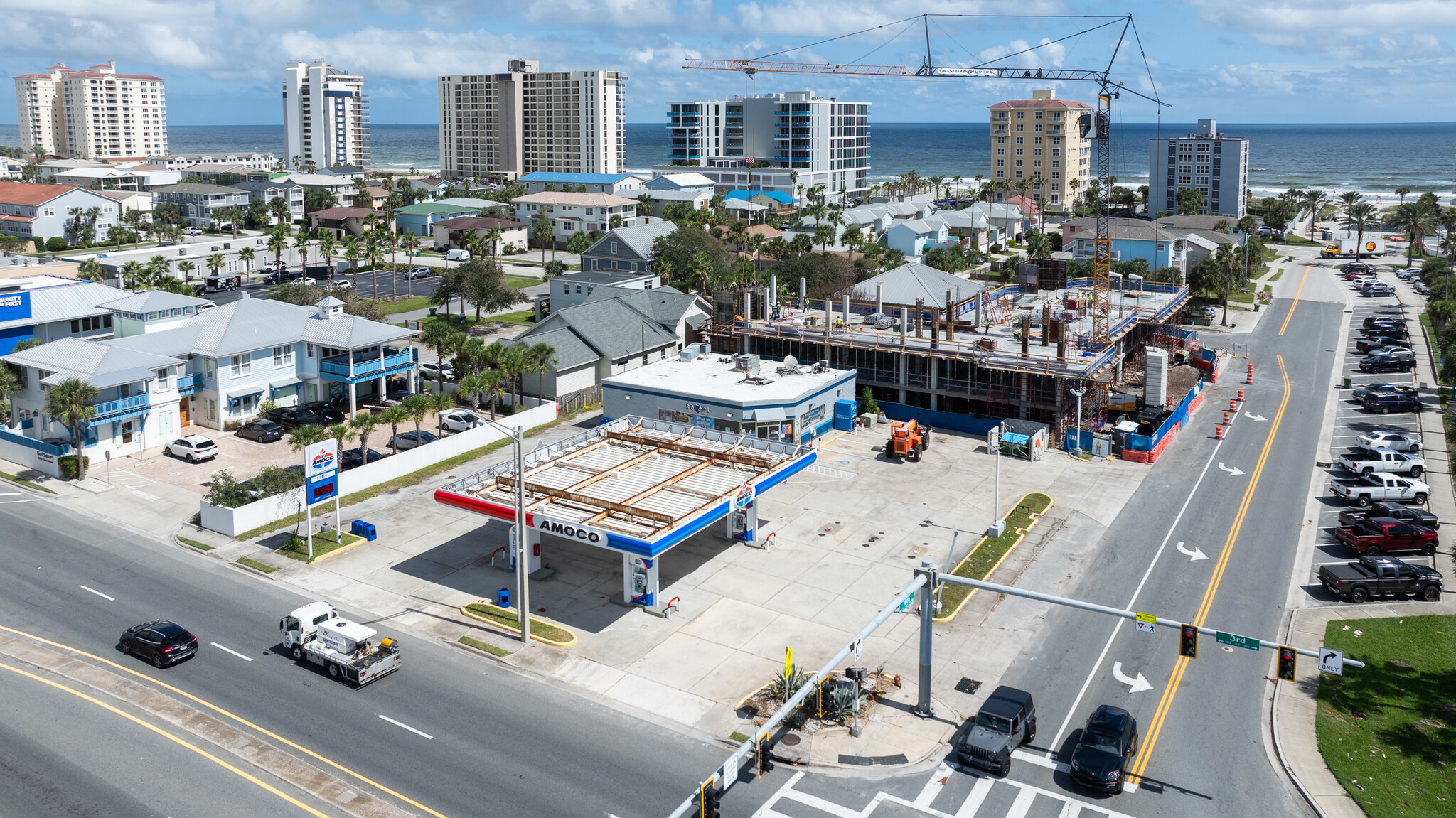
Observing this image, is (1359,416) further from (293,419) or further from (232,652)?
(293,419)

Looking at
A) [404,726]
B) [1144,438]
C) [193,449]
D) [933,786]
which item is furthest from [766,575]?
[193,449]

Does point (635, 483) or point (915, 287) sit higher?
point (915, 287)

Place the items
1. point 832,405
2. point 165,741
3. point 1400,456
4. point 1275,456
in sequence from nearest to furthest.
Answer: point 165,741
point 1400,456
point 1275,456
point 832,405

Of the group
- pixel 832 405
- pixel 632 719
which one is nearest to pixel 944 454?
pixel 832 405

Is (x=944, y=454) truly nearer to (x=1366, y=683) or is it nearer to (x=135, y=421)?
(x=1366, y=683)

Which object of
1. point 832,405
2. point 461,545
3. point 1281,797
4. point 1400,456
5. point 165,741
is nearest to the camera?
point 1281,797

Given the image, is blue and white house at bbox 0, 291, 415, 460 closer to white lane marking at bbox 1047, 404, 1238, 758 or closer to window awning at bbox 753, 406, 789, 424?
window awning at bbox 753, 406, 789, 424

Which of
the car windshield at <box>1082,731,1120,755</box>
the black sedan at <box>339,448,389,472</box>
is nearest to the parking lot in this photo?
the car windshield at <box>1082,731,1120,755</box>
